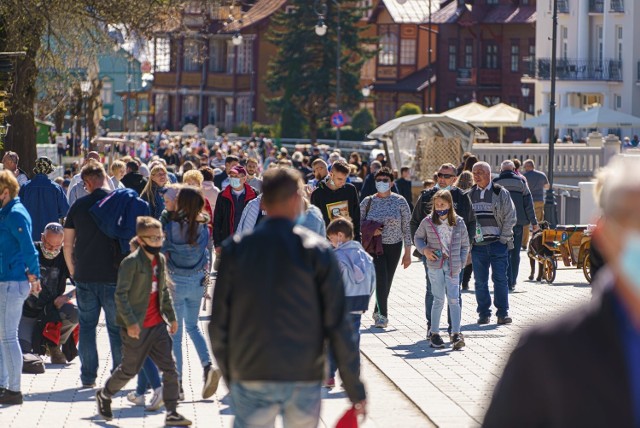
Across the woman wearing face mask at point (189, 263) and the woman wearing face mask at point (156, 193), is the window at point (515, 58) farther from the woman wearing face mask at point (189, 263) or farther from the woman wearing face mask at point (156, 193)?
the woman wearing face mask at point (189, 263)

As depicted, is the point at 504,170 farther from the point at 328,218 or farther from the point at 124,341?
the point at 124,341

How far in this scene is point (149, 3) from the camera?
87.7ft

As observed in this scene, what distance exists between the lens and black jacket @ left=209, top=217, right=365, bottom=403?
6.09 metres

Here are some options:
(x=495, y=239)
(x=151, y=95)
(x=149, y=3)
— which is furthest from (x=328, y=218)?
(x=151, y=95)

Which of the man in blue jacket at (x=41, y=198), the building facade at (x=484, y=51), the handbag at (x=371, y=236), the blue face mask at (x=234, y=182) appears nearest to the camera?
the handbag at (x=371, y=236)

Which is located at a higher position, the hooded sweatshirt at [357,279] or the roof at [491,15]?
the roof at [491,15]

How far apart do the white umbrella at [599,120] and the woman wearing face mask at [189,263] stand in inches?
1706

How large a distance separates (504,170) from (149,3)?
10001 mm

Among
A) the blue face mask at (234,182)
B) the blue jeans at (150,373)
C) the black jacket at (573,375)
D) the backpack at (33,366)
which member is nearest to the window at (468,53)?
the blue face mask at (234,182)

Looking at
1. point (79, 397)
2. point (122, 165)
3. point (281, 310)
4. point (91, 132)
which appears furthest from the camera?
point (91, 132)

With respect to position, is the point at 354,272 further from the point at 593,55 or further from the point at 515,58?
the point at 515,58

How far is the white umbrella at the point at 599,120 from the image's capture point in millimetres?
53250

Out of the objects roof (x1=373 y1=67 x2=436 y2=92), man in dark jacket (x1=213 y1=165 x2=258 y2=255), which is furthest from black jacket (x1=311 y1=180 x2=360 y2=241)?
roof (x1=373 y1=67 x2=436 y2=92)

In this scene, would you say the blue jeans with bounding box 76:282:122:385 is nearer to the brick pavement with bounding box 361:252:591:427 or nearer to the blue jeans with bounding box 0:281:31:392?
the blue jeans with bounding box 0:281:31:392
